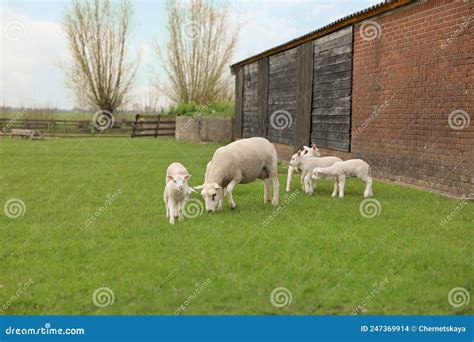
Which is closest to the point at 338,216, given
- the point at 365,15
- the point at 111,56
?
the point at 365,15

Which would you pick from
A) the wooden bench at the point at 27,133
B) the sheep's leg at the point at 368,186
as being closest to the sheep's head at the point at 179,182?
the sheep's leg at the point at 368,186

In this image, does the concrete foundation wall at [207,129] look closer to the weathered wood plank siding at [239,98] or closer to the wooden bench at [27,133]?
the weathered wood plank siding at [239,98]

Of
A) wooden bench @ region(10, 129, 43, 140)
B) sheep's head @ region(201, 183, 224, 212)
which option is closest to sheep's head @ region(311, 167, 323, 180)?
sheep's head @ region(201, 183, 224, 212)

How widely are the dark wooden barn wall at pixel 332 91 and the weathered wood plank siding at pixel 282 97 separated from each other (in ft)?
7.61

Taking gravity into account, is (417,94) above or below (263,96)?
below

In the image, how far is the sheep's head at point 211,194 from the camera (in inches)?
407

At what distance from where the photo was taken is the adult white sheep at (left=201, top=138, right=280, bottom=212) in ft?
34.3

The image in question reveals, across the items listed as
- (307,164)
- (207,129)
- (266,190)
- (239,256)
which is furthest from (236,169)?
(207,129)

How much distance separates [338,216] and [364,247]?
2304 millimetres

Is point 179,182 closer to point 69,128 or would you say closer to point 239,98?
point 239,98

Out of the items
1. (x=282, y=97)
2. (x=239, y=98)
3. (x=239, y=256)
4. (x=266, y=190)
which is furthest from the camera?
(x=239, y=98)

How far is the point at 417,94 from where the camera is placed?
14.8 m

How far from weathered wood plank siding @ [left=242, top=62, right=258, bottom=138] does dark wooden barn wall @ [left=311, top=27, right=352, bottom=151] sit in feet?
A: 26.2

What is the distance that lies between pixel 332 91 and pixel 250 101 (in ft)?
34.4
